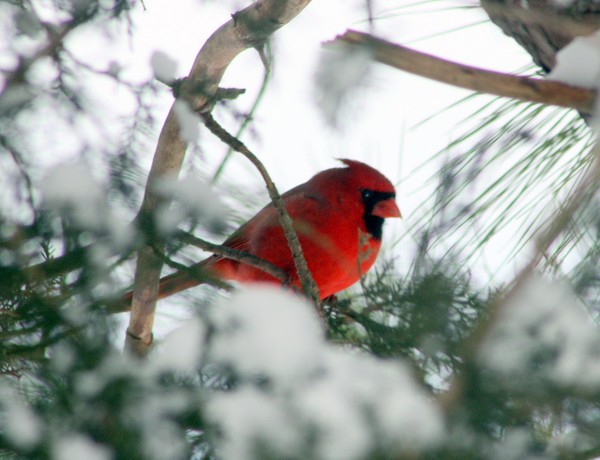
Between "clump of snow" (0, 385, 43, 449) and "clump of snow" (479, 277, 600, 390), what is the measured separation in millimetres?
706

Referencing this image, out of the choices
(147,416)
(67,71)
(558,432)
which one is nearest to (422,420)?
(558,432)

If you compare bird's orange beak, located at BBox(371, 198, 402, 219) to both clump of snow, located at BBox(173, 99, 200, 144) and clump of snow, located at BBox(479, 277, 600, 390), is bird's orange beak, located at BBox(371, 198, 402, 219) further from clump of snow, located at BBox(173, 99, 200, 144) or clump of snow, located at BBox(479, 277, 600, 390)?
clump of snow, located at BBox(479, 277, 600, 390)

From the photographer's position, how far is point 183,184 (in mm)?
1498

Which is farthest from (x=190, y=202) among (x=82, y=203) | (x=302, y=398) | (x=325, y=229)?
(x=325, y=229)

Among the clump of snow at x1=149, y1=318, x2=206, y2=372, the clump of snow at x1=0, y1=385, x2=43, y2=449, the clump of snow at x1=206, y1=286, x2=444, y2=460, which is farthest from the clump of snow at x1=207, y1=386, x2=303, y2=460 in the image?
the clump of snow at x1=0, y1=385, x2=43, y2=449

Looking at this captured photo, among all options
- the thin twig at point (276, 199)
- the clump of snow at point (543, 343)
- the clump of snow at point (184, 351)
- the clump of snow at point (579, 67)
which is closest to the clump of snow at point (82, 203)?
the clump of snow at point (184, 351)

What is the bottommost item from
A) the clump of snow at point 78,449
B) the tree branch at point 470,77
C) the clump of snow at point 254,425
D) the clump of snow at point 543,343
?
the clump of snow at point 78,449

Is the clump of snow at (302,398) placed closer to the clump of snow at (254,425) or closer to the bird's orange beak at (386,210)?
the clump of snow at (254,425)

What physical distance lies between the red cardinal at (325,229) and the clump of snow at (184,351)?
32.9 inches

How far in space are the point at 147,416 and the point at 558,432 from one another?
67 cm

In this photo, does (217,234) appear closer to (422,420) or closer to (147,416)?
(147,416)

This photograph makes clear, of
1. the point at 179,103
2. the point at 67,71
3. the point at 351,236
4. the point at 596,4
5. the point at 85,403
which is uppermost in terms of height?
the point at 596,4

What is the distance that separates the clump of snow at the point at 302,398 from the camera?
1193 mm

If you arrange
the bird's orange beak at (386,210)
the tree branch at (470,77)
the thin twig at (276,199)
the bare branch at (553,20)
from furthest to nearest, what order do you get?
1. the bird's orange beak at (386,210)
2. the thin twig at (276,199)
3. the bare branch at (553,20)
4. the tree branch at (470,77)
